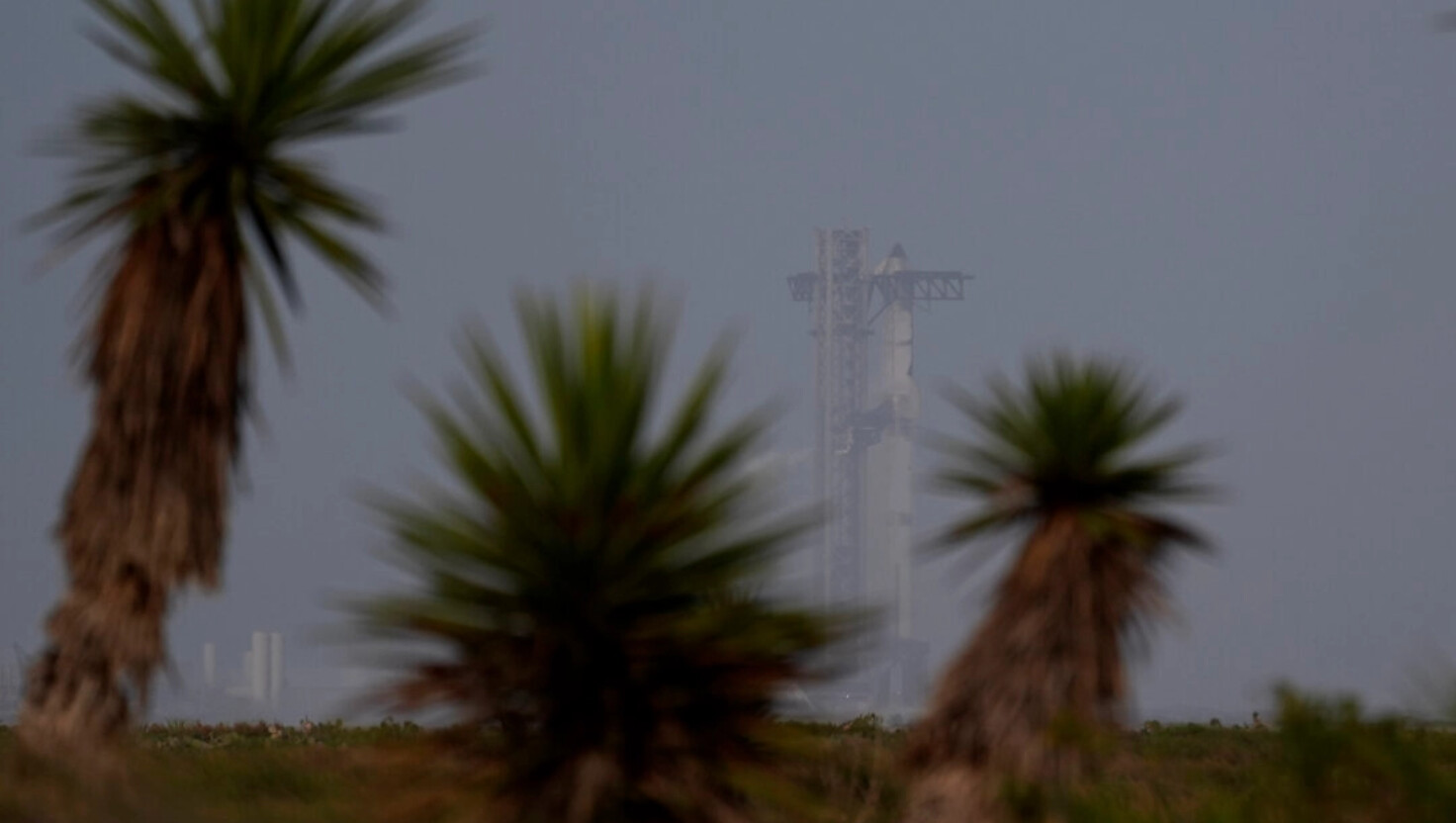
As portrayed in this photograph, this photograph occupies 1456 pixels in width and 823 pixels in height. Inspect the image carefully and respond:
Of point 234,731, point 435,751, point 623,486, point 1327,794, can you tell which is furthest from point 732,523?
point 234,731

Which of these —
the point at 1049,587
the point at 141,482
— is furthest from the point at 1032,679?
the point at 141,482

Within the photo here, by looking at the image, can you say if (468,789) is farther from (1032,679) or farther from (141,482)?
(1032,679)

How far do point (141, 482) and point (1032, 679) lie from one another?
505 cm

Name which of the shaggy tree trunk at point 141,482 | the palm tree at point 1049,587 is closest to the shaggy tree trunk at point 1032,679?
the palm tree at point 1049,587

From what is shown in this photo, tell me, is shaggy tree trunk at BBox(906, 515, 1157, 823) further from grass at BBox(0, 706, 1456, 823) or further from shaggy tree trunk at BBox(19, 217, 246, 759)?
shaggy tree trunk at BBox(19, 217, 246, 759)

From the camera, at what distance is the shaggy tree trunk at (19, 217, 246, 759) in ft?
36.2

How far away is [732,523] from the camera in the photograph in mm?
8758

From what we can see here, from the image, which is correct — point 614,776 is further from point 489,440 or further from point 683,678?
point 489,440

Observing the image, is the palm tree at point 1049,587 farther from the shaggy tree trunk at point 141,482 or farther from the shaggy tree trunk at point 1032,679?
the shaggy tree trunk at point 141,482

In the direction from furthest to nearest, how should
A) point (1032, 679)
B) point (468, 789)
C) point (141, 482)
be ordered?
1. point (1032, 679)
2. point (141, 482)
3. point (468, 789)

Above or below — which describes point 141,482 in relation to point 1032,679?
above

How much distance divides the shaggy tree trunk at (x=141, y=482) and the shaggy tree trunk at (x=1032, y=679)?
169 inches

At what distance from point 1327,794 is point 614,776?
9.37 feet

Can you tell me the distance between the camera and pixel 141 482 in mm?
11000
